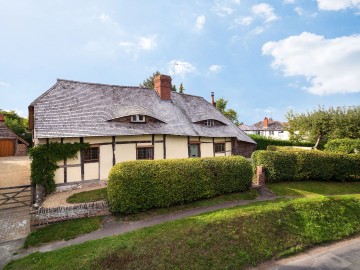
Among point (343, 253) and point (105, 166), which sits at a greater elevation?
point (105, 166)

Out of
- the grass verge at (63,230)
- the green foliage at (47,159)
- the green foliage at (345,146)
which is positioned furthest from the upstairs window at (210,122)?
the green foliage at (345,146)

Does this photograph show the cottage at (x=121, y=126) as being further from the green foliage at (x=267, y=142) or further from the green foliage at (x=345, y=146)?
the green foliage at (x=345, y=146)

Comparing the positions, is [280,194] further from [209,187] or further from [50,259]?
[50,259]

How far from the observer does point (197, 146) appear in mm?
19516

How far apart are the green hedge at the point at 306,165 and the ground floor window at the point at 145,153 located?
7.81m

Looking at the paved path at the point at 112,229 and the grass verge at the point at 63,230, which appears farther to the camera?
the grass verge at the point at 63,230

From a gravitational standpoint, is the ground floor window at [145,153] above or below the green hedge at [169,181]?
above

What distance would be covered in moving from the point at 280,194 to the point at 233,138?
8.88m

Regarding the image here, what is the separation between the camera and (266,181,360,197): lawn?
46.1ft

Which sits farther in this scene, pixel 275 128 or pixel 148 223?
pixel 275 128

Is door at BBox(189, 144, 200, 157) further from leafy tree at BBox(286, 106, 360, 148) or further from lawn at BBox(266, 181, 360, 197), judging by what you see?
leafy tree at BBox(286, 106, 360, 148)

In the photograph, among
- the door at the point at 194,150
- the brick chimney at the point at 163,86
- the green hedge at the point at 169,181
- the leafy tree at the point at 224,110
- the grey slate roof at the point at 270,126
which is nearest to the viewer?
the green hedge at the point at 169,181

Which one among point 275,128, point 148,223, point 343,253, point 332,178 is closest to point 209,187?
point 148,223

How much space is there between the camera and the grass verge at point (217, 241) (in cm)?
700
